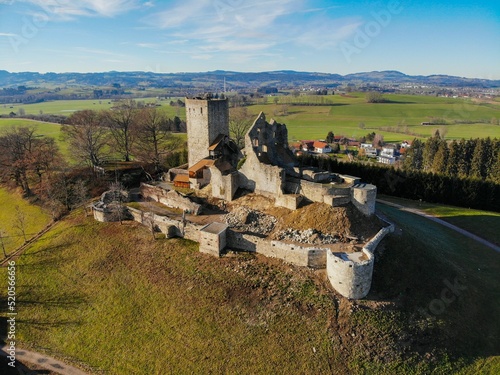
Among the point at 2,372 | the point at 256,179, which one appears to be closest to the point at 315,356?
the point at 256,179

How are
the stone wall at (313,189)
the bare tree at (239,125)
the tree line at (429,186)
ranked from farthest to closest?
1. the bare tree at (239,125)
2. the tree line at (429,186)
3. the stone wall at (313,189)

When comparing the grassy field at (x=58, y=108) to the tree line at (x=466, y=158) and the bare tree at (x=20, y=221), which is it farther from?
the tree line at (x=466, y=158)

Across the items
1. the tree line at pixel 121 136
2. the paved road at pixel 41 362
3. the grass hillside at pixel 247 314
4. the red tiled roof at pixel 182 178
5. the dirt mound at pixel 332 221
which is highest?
the tree line at pixel 121 136

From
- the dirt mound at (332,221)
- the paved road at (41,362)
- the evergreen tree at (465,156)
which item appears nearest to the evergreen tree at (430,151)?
the evergreen tree at (465,156)

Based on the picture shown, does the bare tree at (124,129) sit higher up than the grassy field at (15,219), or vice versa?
the bare tree at (124,129)

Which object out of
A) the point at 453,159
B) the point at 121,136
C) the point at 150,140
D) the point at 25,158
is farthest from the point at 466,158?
the point at 25,158

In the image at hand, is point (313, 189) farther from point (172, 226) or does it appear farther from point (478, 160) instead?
point (478, 160)

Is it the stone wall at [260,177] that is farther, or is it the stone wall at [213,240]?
the stone wall at [260,177]
